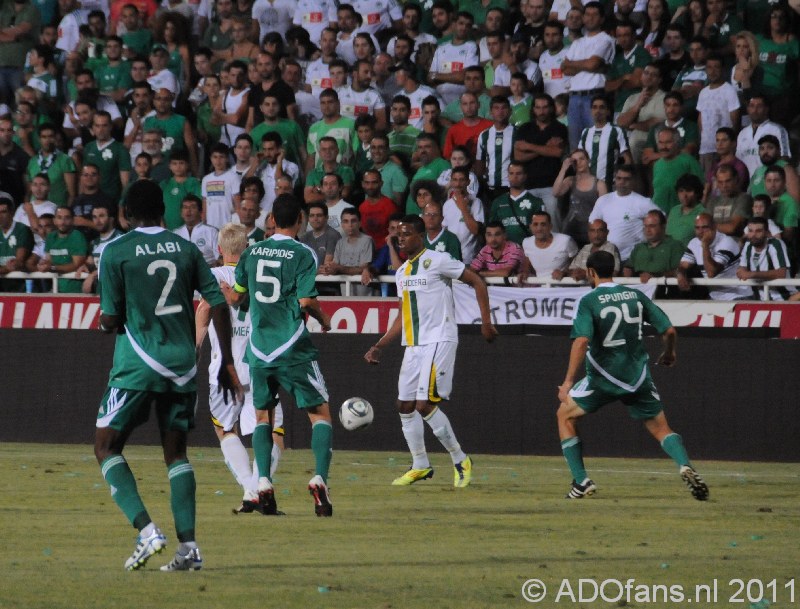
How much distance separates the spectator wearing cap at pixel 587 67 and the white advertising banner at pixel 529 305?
2895 millimetres

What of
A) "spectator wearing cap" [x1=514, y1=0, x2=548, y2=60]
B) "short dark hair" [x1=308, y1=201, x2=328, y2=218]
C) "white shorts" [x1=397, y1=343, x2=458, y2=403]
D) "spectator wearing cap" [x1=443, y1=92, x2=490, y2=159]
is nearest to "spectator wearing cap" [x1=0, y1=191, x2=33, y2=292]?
"short dark hair" [x1=308, y1=201, x2=328, y2=218]

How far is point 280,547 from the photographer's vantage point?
9.13 m

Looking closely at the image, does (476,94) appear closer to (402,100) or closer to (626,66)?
(402,100)

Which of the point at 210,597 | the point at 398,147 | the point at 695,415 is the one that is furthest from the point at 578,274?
the point at 210,597

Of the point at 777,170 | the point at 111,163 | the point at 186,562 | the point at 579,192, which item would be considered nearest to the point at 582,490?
the point at 186,562

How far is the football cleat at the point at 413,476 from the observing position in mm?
13594

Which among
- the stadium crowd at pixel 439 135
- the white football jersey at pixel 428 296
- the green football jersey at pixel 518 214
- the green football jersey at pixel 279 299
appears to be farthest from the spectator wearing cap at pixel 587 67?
the green football jersey at pixel 279 299

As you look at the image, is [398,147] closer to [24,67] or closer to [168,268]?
[24,67]

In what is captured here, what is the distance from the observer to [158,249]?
8.09 m

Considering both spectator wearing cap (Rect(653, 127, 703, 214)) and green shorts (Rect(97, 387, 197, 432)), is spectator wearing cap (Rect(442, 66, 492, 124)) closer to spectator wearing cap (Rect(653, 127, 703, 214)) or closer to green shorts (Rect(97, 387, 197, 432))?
spectator wearing cap (Rect(653, 127, 703, 214))

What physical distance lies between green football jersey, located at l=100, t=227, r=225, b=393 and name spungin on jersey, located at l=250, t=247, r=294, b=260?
2.62m

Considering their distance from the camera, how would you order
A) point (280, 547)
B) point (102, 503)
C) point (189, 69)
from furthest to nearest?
1. point (189, 69)
2. point (102, 503)
3. point (280, 547)

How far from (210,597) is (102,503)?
460cm

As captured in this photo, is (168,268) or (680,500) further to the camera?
(680,500)
